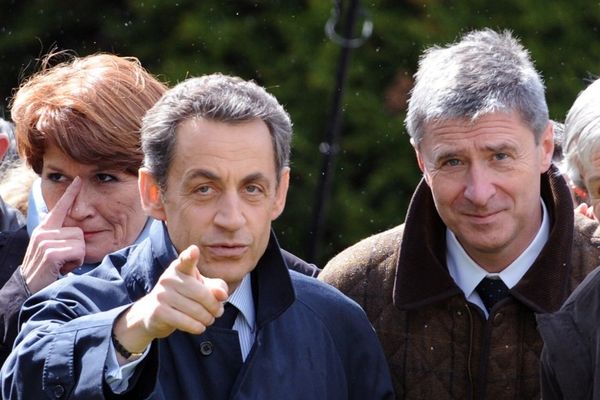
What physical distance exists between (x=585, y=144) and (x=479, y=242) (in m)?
0.45

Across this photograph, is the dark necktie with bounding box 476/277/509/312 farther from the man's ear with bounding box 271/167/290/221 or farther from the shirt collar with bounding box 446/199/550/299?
the man's ear with bounding box 271/167/290/221

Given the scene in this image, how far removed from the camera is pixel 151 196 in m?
3.32

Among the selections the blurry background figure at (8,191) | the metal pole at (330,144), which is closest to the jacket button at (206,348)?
the blurry background figure at (8,191)

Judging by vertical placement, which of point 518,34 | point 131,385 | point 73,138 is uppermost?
point 518,34

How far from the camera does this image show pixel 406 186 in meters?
6.81

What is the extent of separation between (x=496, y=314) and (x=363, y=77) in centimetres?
320

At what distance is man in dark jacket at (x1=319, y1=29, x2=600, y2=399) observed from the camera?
12.0ft

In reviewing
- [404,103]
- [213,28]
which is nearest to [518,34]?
[404,103]

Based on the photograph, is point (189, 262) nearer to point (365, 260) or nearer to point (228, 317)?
point (228, 317)

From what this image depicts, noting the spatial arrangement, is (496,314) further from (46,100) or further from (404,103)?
(404,103)

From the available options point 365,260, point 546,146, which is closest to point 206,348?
point 365,260

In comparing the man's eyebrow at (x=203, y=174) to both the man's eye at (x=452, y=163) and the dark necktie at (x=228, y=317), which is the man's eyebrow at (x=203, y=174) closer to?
the dark necktie at (x=228, y=317)

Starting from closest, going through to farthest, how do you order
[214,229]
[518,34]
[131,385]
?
[131,385] → [214,229] → [518,34]

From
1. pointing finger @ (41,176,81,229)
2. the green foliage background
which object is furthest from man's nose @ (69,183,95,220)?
the green foliage background
